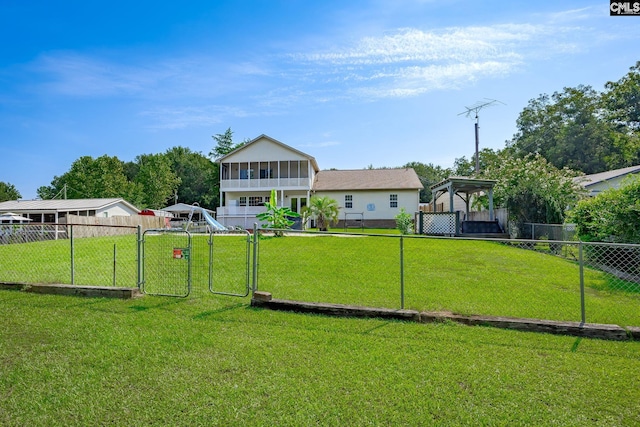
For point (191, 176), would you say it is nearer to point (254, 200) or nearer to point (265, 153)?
point (254, 200)

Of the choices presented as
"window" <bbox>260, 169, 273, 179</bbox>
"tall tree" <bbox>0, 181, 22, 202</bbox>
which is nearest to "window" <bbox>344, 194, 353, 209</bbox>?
"window" <bbox>260, 169, 273, 179</bbox>

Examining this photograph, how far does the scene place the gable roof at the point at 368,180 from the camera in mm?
30406

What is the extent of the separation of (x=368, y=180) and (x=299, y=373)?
1152 inches

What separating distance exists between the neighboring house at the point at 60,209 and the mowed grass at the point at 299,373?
30.8 metres

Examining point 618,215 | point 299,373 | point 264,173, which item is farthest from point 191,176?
point 299,373

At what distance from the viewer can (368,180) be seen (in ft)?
105

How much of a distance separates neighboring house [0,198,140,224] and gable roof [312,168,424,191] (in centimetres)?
1968

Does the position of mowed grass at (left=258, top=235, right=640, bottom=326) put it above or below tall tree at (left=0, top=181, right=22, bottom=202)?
below

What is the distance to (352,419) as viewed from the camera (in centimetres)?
270

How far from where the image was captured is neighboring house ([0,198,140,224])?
31125mm

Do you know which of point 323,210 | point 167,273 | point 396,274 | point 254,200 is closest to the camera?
point 167,273

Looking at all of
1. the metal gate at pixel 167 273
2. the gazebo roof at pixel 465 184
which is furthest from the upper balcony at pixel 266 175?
the metal gate at pixel 167 273

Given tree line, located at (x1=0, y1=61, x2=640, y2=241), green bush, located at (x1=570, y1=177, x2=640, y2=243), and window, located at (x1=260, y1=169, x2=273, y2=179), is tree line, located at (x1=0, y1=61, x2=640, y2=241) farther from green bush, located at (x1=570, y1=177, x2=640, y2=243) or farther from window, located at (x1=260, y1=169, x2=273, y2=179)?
window, located at (x1=260, y1=169, x2=273, y2=179)

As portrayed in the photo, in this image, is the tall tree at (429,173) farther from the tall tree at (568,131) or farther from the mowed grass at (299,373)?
the mowed grass at (299,373)
